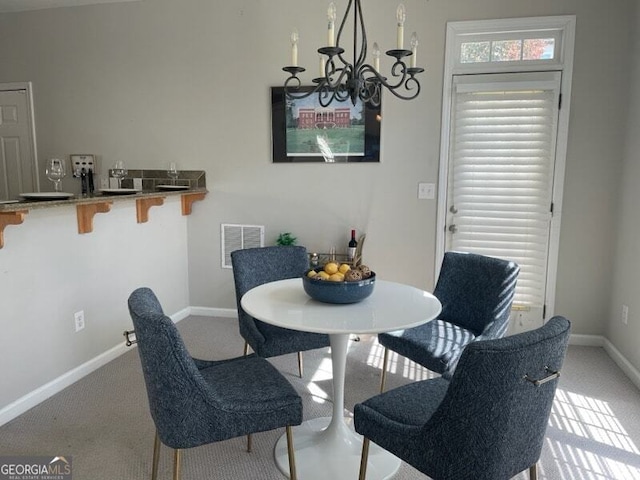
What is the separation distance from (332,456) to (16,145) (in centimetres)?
411

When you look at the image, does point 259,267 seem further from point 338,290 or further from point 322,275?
point 338,290


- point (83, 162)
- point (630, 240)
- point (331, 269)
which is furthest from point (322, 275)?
point (83, 162)

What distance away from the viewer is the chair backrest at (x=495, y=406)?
1.26 meters

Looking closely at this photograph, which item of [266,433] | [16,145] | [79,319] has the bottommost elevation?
[266,433]

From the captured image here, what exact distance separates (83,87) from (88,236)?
6.21 ft

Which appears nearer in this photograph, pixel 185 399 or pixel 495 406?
pixel 495 406

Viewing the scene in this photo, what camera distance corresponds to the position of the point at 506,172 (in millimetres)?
3477

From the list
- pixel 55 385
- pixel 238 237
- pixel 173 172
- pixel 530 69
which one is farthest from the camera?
pixel 238 237

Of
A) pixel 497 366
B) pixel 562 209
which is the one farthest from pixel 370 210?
pixel 497 366

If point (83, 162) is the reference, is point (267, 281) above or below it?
below

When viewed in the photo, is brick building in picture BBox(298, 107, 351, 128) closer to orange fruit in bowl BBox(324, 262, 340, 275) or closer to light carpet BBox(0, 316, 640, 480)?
light carpet BBox(0, 316, 640, 480)

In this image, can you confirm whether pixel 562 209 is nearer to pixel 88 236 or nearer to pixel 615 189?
pixel 615 189

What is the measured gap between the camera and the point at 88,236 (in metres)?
2.96

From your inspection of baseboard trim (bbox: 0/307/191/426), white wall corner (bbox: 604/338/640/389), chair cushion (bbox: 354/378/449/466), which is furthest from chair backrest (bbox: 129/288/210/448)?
white wall corner (bbox: 604/338/640/389)
